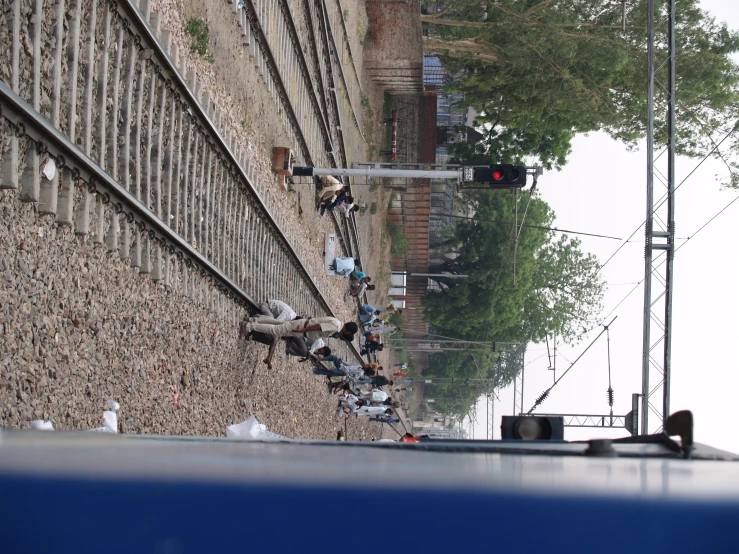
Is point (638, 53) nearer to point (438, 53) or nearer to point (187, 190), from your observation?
point (438, 53)

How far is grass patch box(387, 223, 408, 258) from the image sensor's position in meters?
38.8

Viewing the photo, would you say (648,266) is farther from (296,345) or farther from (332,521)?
(332,521)

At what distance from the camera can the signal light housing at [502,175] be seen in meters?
13.0

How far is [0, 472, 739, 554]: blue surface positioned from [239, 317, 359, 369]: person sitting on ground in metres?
9.08

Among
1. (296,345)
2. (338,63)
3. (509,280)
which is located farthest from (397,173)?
(509,280)

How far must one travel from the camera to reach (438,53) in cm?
3316

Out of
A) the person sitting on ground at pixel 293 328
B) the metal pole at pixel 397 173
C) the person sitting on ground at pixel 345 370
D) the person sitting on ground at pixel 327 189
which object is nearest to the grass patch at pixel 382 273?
the person sitting on ground at pixel 345 370

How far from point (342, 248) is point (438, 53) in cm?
1427

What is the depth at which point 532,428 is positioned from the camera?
489 cm

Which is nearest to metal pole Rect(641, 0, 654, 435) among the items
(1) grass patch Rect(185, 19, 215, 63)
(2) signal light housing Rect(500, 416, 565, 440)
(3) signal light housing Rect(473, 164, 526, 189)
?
(3) signal light housing Rect(473, 164, 526, 189)

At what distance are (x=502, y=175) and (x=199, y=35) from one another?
5521mm

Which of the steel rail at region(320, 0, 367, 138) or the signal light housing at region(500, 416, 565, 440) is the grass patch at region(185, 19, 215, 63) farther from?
the steel rail at region(320, 0, 367, 138)

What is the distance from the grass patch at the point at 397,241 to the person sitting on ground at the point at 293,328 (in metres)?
26.1

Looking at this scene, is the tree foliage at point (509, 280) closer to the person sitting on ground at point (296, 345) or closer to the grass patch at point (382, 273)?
the grass patch at point (382, 273)
